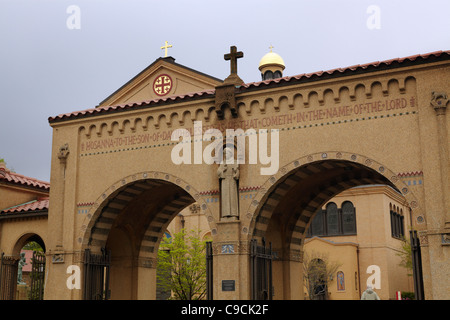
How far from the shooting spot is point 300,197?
2027cm

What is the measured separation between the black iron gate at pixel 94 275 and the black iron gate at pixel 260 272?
5.34 metres

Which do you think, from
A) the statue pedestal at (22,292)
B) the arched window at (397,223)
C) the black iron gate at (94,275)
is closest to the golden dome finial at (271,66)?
the arched window at (397,223)

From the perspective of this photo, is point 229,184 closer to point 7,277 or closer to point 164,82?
point 7,277

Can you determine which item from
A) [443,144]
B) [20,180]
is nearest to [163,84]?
[20,180]

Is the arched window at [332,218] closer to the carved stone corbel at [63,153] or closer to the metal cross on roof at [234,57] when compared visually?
the metal cross on roof at [234,57]

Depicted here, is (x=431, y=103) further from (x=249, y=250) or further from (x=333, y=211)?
(x=333, y=211)

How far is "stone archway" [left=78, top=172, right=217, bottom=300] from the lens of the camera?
19922 millimetres

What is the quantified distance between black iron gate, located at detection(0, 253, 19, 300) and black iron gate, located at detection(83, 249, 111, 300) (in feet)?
15.2

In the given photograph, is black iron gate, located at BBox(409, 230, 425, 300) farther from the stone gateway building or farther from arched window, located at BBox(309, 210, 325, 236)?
arched window, located at BBox(309, 210, 325, 236)

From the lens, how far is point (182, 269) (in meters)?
30.2

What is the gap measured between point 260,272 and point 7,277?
10.5 metres

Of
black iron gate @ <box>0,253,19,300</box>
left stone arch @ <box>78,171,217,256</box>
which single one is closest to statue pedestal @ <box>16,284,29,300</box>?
black iron gate @ <box>0,253,19,300</box>

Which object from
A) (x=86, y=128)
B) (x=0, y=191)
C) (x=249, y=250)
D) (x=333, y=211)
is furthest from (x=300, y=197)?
(x=333, y=211)

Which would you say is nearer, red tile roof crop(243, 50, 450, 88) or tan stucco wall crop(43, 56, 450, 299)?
→ tan stucco wall crop(43, 56, 450, 299)
